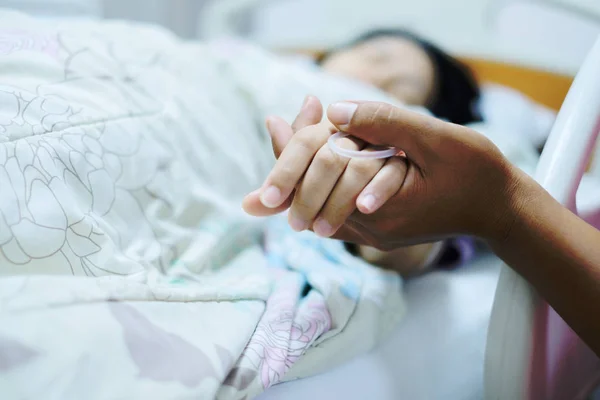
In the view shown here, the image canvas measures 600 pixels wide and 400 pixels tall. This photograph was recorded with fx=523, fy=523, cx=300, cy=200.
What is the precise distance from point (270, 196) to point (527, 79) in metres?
1.29

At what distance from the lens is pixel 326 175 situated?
1.49 feet

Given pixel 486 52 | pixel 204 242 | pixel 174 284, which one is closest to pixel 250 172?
pixel 204 242

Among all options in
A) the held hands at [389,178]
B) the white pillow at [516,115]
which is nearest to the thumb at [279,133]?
the held hands at [389,178]

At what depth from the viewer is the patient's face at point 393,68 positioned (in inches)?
46.6

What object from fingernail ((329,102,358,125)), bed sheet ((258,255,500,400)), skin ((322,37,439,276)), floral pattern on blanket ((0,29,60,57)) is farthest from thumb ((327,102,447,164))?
skin ((322,37,439,276))

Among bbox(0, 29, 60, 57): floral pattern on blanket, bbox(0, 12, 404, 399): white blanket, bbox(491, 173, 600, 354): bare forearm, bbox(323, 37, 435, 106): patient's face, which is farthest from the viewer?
bbox(323, 37, 435, 106): patient's face

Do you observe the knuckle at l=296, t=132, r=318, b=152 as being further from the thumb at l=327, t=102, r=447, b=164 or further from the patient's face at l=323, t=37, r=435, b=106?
the patient's face at l=323, t=37, r=435, b=106

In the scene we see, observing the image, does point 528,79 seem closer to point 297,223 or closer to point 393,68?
point 393,68

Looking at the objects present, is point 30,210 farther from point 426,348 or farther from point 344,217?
point 426,348

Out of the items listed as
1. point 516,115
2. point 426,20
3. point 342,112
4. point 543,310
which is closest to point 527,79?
point 516,115

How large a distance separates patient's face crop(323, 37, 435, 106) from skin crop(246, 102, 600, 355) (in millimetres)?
718

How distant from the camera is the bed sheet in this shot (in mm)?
540

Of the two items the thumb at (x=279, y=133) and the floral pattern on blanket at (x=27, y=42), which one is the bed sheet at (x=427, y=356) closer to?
the thumb at (x=279, y=133)

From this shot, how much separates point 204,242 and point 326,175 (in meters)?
0.24
